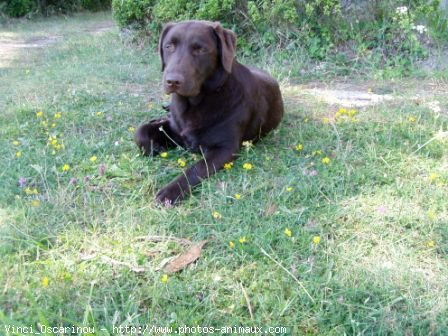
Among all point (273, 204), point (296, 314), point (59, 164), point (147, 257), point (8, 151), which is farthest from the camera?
point (8, 151)

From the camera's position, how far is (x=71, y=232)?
2168mm

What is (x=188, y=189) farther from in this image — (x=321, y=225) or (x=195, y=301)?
(x=195, y=301)

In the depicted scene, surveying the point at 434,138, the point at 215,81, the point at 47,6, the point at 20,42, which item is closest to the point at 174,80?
the point at 215,81

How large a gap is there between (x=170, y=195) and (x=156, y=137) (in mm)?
744

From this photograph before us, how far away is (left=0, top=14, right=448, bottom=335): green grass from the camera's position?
1.73 metres

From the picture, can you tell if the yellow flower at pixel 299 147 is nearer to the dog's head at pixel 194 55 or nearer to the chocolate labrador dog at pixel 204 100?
the chocolate labrador dog at pixel 204 100

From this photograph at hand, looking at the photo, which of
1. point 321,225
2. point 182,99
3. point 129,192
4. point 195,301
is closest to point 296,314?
point 195,301

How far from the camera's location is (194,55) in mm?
2900

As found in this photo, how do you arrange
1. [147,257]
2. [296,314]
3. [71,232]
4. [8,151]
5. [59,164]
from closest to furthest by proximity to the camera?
[296,314] < [147,257] < [71,232] < [59,164] < [8,151]

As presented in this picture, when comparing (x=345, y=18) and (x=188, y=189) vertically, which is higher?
(x=345, y=18)

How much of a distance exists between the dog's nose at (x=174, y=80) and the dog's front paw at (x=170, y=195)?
0.59m

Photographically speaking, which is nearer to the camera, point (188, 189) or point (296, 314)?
point (296, 314)

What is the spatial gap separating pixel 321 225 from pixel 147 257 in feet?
2.58

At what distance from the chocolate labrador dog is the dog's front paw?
0.41 ft
